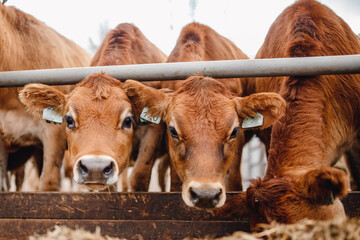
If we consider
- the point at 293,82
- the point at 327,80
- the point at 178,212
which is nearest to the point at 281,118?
the point at 293,82

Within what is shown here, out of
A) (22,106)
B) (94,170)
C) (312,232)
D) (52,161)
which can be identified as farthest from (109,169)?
(22,106)

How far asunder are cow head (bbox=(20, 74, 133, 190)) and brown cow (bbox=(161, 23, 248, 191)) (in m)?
0.78

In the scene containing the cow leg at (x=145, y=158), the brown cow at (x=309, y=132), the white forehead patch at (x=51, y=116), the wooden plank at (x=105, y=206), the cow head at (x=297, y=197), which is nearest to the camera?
the cow head at (x=297, y=197)

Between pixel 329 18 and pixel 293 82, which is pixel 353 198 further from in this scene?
pixel 329 18

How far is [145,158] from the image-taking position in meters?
4.12

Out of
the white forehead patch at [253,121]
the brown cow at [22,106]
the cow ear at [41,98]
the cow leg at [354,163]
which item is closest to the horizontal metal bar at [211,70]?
the cow ear at [41,98]

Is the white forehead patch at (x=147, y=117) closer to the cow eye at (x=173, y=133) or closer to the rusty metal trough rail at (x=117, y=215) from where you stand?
the cow eye at (x=173, y=133)

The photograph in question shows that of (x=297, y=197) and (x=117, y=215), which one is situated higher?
(x=297, y=197)

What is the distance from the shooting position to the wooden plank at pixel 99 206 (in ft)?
9.23

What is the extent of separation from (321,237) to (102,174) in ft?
4.99

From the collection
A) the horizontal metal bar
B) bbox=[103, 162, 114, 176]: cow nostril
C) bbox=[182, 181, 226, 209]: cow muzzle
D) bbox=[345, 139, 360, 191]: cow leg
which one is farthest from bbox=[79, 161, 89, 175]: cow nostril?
bbox=[345, 139, 360, 191]: cow leg

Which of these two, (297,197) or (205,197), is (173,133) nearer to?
(205,197)

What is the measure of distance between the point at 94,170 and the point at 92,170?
14 mm

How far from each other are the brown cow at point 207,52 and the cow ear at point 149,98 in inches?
24.0
